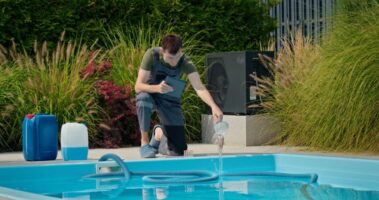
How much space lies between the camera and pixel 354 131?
734 centimetres

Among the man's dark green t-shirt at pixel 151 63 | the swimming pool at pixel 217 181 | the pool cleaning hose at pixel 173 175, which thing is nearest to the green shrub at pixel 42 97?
the man's dark green t-shirt at pixel 151 63

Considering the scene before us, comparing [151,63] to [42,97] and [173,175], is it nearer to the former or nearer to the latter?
[173,175]

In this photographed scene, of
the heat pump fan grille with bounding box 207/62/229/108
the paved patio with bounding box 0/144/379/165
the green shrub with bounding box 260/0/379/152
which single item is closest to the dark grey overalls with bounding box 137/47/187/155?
the paved patio with bounding box 0/144/379/165

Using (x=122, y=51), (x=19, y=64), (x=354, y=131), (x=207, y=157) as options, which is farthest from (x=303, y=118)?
(x=19, y=64)

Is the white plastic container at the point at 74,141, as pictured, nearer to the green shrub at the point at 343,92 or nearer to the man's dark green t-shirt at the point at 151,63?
the man's dark green t-shirt at the point at 151,63

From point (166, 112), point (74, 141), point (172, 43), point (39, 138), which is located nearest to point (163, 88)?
point (172, 43)

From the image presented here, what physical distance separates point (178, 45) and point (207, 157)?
3.14 ft

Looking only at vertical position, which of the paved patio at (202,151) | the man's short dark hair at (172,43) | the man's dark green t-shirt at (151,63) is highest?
the man's short dark hair at (172,43)

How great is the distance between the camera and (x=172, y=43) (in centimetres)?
706

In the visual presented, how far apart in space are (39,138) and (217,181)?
5.22ft

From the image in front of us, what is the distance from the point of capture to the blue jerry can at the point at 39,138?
709 centimetres

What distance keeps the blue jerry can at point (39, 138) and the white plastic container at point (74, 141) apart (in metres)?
0.10

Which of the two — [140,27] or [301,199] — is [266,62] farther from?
[301,199]

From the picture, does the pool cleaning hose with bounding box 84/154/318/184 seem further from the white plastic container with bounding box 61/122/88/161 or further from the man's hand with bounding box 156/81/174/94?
the man's hand with bounding box 156/81/174/94
